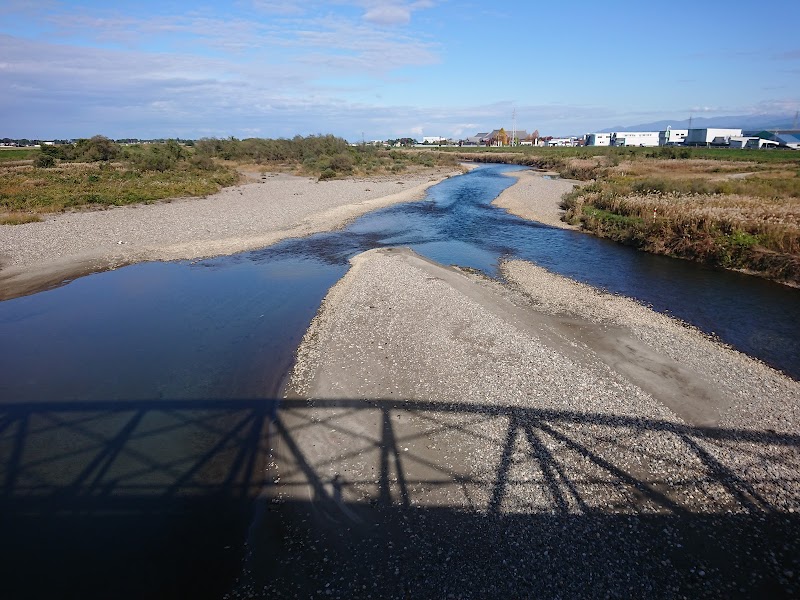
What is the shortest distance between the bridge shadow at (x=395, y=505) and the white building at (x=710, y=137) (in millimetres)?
130120

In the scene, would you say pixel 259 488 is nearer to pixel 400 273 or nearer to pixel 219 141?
pixel 400 273

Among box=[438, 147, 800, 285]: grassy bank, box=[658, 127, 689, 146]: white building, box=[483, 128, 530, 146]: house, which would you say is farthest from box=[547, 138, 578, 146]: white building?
box=[438, 147, 800, 285]: grassy bank

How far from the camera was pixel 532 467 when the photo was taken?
7.86 metres

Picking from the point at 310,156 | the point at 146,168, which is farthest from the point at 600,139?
the point at 146,168

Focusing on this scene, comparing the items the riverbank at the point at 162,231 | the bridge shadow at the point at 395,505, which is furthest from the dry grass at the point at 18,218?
the bridge shadow at the point at 395,505

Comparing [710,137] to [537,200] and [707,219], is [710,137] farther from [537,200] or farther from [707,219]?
[707,219]

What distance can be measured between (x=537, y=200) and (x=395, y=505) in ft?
129

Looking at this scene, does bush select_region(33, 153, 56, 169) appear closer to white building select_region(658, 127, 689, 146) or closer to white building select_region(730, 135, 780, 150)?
white building select_region(730, 135, 780, 150)

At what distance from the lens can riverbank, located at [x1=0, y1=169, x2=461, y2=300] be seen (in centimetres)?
2141

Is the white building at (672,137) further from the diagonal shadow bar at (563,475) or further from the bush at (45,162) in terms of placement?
the diagonal shadow bar at (563,475)

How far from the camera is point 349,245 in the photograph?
2688 centimetres

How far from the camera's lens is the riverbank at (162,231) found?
21.4m

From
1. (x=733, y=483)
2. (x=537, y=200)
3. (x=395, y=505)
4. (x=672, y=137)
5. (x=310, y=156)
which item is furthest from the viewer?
(x=672, y=137)

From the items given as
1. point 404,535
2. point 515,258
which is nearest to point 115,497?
point 404,535
